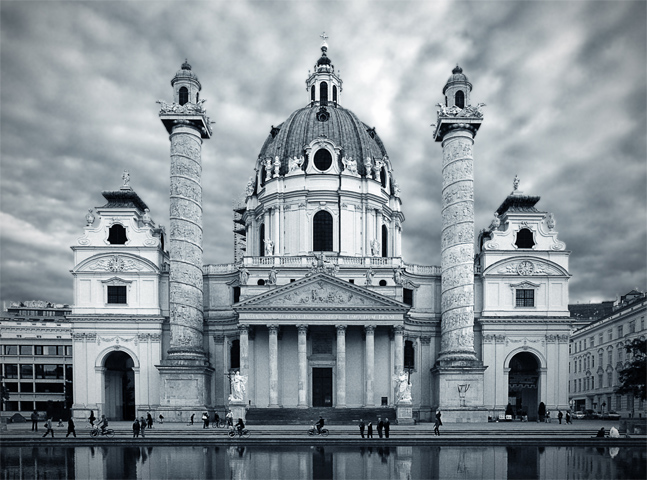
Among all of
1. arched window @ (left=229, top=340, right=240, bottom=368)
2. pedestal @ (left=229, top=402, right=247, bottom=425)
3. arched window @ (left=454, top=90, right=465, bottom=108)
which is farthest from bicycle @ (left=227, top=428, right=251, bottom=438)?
arched window @ (left=454, top=90, right=465, bottom=108)

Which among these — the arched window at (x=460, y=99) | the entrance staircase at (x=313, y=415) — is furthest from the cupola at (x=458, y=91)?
the entrance staircase at (x=313, y=415)

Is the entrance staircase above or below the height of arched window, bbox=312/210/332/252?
below

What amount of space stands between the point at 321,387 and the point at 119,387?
1806cm

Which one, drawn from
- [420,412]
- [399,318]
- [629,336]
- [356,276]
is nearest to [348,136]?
[356,276]

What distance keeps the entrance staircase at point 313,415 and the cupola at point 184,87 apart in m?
24.1

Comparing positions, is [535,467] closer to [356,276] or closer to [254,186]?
[356,276]

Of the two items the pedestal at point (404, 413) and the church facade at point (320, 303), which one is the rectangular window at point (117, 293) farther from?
the pedestal at point (404, 413)

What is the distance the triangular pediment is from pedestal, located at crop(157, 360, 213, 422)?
19.3ft

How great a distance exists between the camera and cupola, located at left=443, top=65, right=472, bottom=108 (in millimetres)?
52750

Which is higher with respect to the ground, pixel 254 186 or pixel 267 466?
pixel 254 186

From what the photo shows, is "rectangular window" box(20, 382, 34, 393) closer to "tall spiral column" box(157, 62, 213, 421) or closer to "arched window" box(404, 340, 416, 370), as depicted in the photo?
"tall spiral column" box(157, 62, 213, 421)

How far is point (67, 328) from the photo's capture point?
268 feet

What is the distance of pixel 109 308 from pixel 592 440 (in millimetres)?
38704

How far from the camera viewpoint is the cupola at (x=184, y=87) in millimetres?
53138
